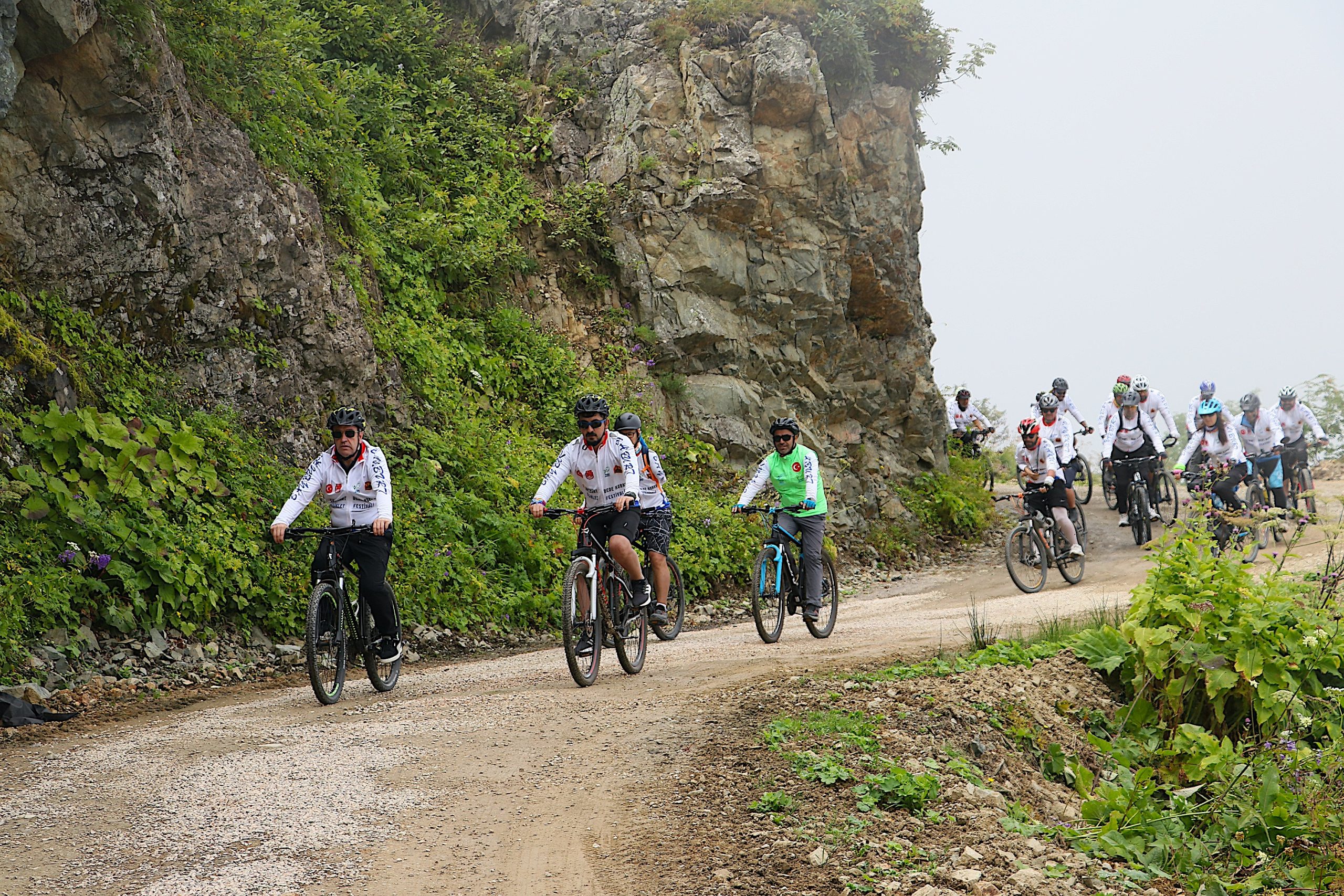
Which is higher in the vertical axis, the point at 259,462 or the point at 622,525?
the point at 259,462

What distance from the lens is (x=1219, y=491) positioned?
1462cm

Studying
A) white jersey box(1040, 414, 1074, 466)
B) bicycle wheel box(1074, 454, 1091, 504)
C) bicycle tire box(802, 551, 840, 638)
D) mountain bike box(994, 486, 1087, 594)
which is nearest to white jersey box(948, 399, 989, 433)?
bicycle wheel box(1074, 454, 1091, 504)

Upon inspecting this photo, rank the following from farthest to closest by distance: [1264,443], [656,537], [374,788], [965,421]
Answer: [965,421] → [1264,443] → [656,537] → [374,788]

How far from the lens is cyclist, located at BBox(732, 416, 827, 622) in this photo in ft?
34.6

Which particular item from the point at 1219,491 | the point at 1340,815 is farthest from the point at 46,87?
the point at 1219,491

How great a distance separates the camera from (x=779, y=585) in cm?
1055

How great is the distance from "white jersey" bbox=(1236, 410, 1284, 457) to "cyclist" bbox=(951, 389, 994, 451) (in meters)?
8.97

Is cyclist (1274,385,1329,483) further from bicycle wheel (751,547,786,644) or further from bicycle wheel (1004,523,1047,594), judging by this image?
bicycle wheel (751,547,786,644)

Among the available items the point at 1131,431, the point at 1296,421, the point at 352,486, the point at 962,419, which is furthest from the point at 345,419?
the point at 962,419

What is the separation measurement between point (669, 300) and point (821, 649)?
11099mm

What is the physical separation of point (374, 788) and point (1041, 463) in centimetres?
1113

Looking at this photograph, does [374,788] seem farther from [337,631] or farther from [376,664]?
[376,664]

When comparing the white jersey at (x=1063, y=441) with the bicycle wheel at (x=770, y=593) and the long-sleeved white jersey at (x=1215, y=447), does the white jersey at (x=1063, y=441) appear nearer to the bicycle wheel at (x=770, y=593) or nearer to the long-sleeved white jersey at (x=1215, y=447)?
the long-sleeved white jersey at (x=1215, y=447)

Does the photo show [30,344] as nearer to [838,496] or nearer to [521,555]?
[521,555]
